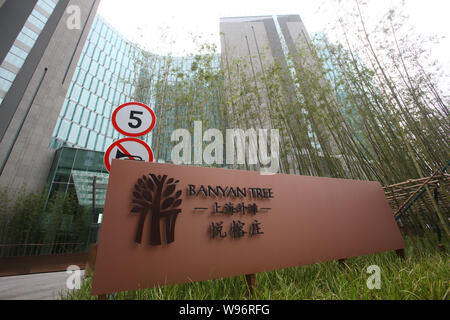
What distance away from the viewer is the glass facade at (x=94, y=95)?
11.3 m

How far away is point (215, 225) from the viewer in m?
1.24

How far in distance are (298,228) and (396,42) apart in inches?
121

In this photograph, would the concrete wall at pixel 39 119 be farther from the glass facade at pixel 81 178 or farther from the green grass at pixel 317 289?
the green grass at pixel 317 289

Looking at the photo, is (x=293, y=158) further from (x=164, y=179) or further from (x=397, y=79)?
(x=164, y=179)

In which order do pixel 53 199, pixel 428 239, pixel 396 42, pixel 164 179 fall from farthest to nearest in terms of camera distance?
pixel 53 199, pixel 396 42, pixel 428 239, pixel 164 179

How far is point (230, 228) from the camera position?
4.18ft

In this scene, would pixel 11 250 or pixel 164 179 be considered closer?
pixel 164 179

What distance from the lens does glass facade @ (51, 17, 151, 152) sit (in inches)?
443

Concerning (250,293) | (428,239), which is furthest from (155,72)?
(428,239)
